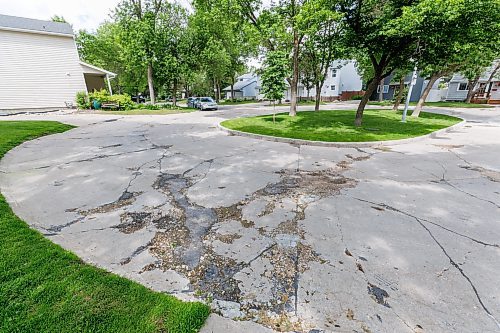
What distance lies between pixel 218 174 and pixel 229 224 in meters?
2.29

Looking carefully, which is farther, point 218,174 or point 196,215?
point 218,174

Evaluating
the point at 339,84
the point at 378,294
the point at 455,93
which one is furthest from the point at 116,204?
the point at 339,84

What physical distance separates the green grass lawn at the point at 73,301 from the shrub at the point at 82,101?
22020mm

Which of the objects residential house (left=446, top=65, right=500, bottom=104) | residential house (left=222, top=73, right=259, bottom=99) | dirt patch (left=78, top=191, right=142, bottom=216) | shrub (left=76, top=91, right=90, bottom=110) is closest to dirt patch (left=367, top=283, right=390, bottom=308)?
dirt patch (left=78, top=191, right=142, bottom=216)

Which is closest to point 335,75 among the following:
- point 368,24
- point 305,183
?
point 368,24

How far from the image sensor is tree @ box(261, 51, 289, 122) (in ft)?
41.7

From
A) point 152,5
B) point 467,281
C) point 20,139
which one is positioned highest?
point 152,5

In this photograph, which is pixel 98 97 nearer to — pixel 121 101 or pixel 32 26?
pixel 121 101

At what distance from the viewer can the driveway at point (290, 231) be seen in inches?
86.1

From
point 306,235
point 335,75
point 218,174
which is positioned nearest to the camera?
point 306,235

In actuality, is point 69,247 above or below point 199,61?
below

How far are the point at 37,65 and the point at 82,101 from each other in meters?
3.98

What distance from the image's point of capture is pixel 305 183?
5.20 m

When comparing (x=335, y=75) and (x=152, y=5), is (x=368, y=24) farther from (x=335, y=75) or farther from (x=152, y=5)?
(x=335, y=75)
